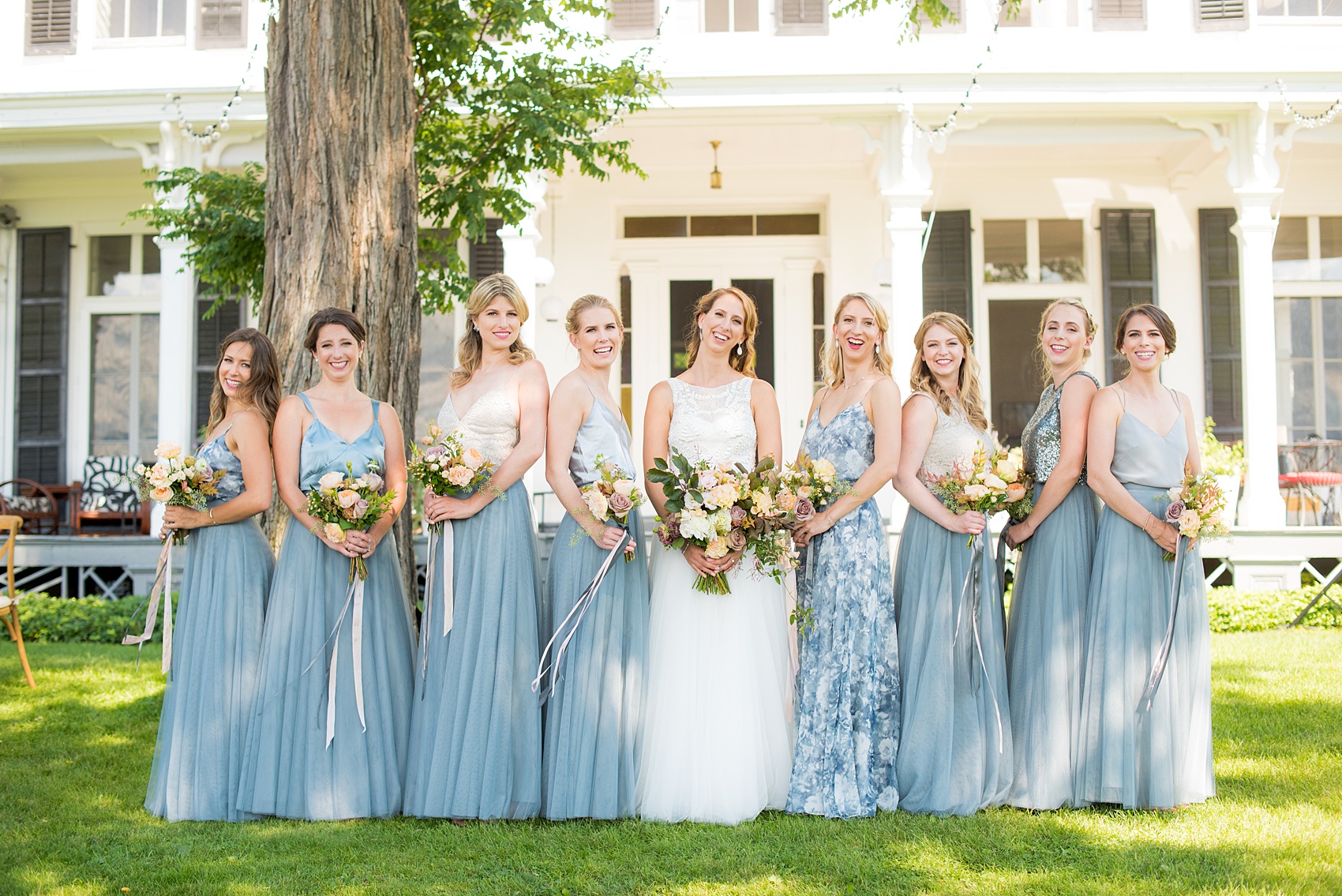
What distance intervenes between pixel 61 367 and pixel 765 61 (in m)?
8.29

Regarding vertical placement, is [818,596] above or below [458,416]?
below

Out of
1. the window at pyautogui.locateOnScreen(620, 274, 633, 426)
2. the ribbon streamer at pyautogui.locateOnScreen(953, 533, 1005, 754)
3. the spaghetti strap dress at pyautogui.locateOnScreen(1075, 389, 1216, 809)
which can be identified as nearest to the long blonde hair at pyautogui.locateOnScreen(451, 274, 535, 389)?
the ribbon streamer at pyautogui.locateOnScreen(953, 533, 1005, 754)

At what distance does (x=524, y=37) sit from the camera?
6531mm

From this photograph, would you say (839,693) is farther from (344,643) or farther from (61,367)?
(61,367)

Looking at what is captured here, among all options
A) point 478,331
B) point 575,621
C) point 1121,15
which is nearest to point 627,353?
point 1121,15

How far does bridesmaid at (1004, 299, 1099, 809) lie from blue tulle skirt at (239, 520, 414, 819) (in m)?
A: 2.43

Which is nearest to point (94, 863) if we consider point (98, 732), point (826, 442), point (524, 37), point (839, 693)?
point (98, 732)

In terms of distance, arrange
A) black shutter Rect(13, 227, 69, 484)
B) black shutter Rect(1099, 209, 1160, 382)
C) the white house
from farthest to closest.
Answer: black shutter Rect(13, 227, 69, 484)
black shutter Rect(1099, 209, 1160, 382)
the white house

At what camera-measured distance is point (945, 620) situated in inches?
164

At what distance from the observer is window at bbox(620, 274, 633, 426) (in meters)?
11.5

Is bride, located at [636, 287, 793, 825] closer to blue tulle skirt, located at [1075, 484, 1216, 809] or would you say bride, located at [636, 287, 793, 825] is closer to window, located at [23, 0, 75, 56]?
blue tulle skirt, located at [1075, 484, 1216, 809]

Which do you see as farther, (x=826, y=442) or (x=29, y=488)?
(x=29, y=488)

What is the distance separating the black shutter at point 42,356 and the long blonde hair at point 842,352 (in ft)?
34.0

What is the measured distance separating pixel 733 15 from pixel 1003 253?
382 cm
